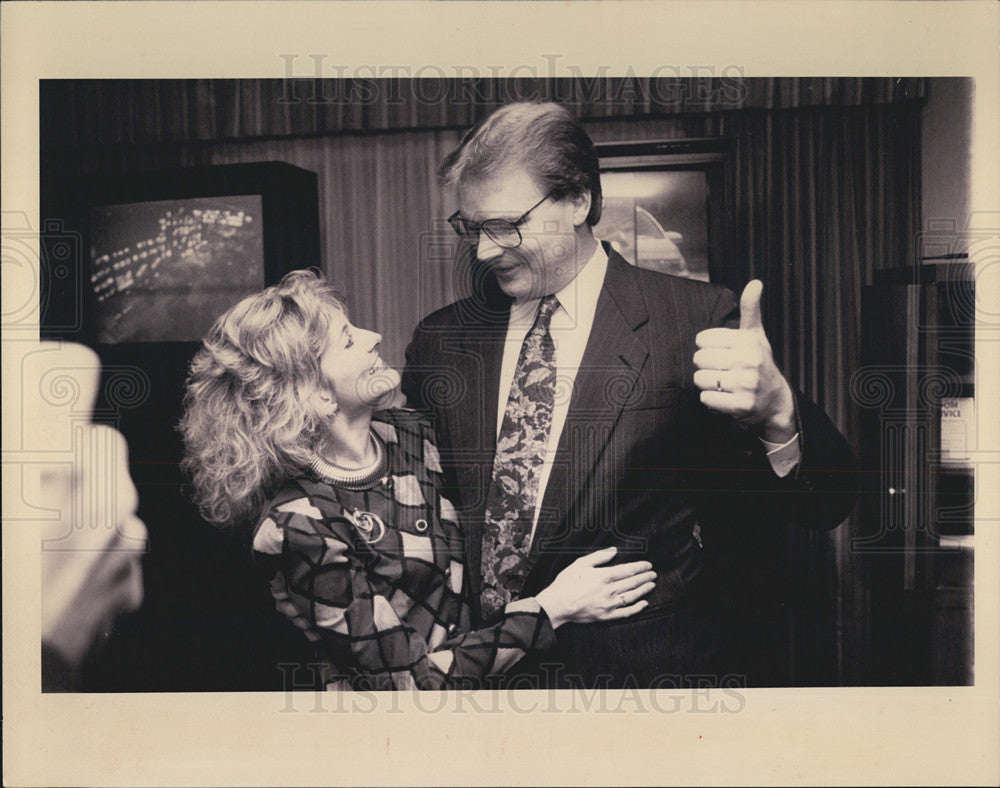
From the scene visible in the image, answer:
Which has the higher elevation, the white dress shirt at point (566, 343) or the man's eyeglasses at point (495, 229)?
the man's eyeglasses at point (495, 229)

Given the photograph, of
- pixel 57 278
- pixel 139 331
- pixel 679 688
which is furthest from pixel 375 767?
pixel 57 278

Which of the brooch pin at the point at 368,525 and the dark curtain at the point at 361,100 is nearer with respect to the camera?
the brooch pin at the point at 368,525

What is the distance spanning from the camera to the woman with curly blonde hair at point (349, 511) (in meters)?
2.27

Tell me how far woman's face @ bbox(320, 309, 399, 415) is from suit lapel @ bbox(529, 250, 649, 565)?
1.60ft

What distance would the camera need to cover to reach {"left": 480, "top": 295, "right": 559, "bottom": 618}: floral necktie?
7.61 feet

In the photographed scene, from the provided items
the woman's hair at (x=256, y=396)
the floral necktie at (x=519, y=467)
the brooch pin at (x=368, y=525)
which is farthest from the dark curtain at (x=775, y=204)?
the brooch pin at (x=368, y=525)

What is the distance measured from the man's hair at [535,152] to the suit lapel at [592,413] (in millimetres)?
322

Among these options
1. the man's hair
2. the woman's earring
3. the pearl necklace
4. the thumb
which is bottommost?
the pearl necklace

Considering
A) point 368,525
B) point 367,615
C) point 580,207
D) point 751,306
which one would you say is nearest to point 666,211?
point 580,207

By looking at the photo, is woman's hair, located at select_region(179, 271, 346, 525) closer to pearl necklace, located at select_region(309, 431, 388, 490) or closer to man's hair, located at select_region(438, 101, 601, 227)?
pearl necklace, located at select_region(309, 431, 388, 490)

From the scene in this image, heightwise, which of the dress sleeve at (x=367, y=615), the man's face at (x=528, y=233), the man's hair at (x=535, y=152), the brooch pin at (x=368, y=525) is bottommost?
the dress sleeve at (x=367, y=615)

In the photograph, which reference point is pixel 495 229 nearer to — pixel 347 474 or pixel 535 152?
pixel 535 152

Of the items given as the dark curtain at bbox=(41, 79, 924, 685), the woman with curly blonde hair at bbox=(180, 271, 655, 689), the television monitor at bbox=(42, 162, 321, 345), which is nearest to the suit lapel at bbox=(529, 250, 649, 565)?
the woman with curly blonde hair at bbox=(180, 271, 655, 689)

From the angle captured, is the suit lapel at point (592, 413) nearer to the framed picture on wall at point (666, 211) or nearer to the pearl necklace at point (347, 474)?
the framed picture on wall at point (666, 211)
